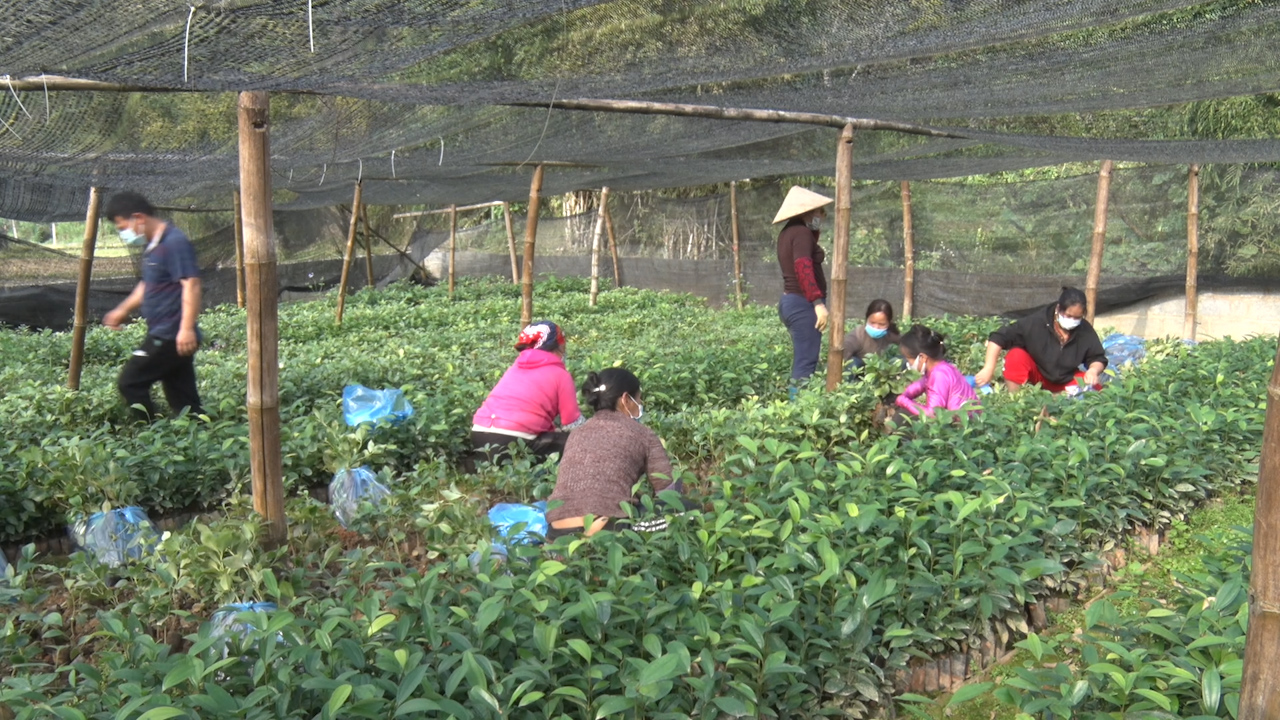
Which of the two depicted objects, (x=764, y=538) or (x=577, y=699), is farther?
(x=764, y=538)

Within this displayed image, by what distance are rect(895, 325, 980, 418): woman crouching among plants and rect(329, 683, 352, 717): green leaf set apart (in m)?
3.77

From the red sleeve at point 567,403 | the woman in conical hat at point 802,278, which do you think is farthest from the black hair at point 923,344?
the red sleeve at point 567,403

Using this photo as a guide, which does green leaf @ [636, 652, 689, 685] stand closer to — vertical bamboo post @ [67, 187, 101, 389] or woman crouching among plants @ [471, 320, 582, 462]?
woman crouching among plants @ [471, 320, 582, 462]

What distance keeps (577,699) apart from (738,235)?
1212 centimetres

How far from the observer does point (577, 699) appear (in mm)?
2465

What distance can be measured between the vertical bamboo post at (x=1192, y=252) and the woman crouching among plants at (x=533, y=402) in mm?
6976

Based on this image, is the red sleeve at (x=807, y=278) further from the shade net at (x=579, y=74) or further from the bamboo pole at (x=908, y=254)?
the bamboo pole at (x=908, y=254)

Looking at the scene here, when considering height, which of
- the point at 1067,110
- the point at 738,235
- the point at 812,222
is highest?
the point at 1067,110

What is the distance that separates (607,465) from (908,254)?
8786mm

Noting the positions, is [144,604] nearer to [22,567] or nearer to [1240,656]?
[22,567]

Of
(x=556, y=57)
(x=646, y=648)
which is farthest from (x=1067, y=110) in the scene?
(x=646, y=648)

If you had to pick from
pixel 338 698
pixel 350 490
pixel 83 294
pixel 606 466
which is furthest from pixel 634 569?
pixel 83 294

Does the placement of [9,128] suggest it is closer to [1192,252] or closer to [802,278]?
[802,278]

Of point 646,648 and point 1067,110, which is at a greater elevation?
point 1067,110
